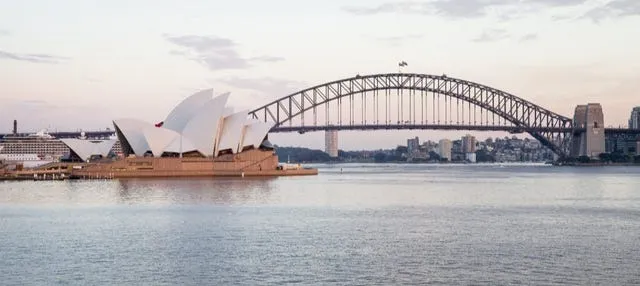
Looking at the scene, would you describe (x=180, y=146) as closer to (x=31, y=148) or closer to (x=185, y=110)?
(x=185, y=110)

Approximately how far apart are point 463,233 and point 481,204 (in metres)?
→ 12.3

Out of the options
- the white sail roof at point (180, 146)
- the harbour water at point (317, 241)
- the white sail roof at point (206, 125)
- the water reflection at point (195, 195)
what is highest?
the white sail roof at point (206, 125)

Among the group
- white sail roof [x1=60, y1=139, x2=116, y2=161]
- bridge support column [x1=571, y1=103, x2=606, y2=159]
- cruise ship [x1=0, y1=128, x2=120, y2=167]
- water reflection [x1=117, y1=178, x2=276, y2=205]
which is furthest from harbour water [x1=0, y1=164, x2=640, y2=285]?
bridge support column [x1=571, y1=103, x2=606, y2=159]

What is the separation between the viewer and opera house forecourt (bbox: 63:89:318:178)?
6406cm

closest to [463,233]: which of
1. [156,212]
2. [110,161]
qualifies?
[156,212]

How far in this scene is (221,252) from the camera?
20.7 m

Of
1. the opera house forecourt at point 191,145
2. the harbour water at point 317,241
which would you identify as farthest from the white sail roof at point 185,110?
the harbour water at point 317,241

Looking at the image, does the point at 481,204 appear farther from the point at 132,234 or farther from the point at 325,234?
the point at 132,234

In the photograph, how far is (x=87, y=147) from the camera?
74625 mm

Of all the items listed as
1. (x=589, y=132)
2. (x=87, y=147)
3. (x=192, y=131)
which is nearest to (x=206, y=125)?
(x=192, y=131)

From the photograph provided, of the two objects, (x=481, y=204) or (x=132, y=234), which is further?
(x=481, y=204)

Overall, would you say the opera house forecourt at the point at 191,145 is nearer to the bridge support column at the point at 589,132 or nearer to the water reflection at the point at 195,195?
the water reflection at the point at 195,195

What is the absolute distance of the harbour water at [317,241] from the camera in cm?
1752

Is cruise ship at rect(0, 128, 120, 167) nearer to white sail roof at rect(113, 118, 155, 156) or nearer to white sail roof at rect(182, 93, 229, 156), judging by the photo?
white sail roof at rect(113, 118, 155, 156)
